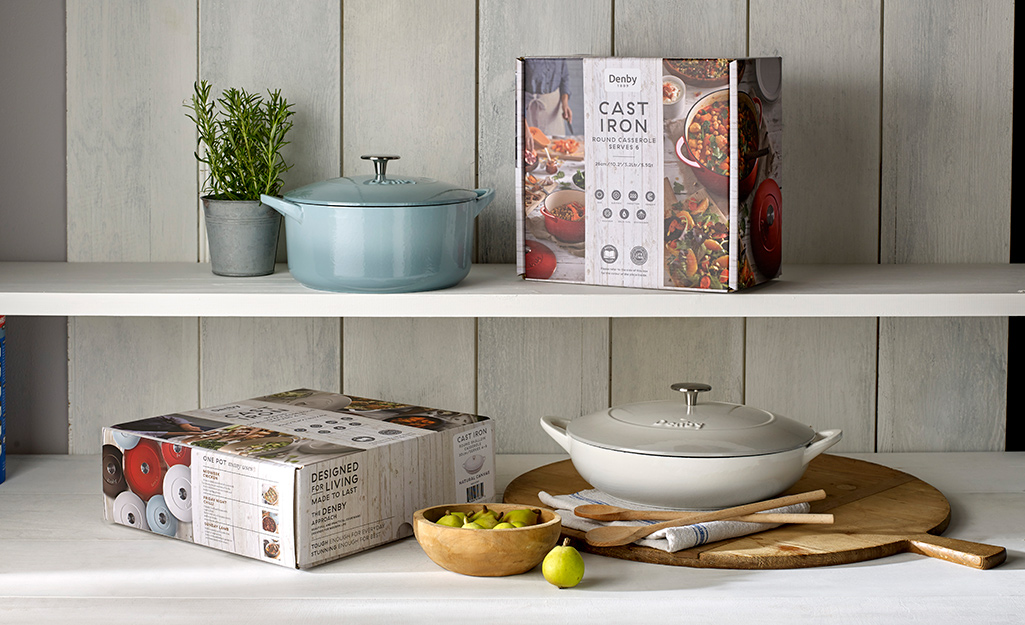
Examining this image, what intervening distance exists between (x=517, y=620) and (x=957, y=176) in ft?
2.83

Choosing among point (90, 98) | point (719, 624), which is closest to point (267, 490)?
point (719, 624)

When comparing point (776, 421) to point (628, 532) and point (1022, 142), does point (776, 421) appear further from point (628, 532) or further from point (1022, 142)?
point (1022, 142)

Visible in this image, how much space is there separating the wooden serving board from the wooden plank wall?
20cm

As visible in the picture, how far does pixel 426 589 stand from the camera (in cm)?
92

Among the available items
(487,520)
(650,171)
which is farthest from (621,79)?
(487,520)

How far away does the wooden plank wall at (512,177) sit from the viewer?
1.32 metres

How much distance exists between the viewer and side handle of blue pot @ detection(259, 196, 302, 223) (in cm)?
109

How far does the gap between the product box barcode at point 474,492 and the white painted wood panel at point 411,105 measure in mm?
271

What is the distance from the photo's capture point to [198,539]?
1.03 metres

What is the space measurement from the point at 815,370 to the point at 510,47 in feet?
1.89

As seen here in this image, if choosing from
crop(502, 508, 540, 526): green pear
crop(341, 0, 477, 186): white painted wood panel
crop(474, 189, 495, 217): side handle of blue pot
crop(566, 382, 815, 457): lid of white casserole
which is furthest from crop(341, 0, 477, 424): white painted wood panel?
crop(502, 508, 540, 526): green pear

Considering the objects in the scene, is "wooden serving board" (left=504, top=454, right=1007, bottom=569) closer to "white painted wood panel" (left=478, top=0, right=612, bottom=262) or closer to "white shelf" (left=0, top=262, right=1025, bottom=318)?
"white shelf" (left=0, top=262, right=1025, bottom=318)

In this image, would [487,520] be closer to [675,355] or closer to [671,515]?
[671,515]

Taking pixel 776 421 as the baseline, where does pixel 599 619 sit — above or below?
below
